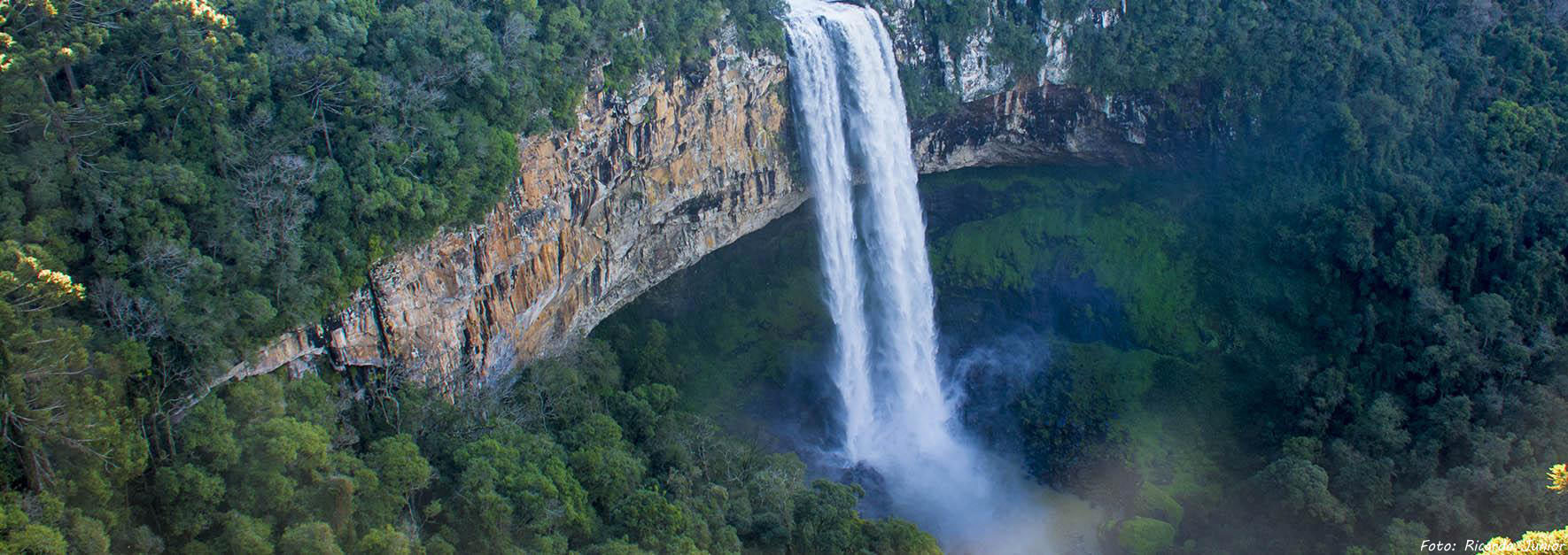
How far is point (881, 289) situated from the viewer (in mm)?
31281

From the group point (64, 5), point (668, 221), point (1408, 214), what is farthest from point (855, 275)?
point (64, 5)

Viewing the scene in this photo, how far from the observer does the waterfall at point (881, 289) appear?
1091 inches

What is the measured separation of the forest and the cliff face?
23.4 inches

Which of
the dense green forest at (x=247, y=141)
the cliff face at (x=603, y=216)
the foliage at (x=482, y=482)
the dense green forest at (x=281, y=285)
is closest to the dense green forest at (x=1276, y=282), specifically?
the cliff face at (x=603, y=216)

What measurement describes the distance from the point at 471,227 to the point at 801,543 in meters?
8.95

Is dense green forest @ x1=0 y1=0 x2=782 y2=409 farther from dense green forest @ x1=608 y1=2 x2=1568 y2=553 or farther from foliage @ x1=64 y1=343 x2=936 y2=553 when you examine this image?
dense green forest @ x1=608 y1=2 x2=1568 y2=553

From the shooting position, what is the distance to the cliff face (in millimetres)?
20297

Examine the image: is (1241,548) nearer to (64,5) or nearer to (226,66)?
(226,66)

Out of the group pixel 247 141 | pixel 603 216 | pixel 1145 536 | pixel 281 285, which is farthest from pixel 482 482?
pixel 1145 536

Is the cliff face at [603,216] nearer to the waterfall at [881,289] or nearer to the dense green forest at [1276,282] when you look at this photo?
the waterfall at [881,289]

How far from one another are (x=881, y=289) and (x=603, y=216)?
30.1 ft

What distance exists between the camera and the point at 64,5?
15.8 metres

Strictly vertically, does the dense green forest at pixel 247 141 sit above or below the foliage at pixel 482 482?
above

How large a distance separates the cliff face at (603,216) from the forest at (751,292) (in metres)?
0.59
